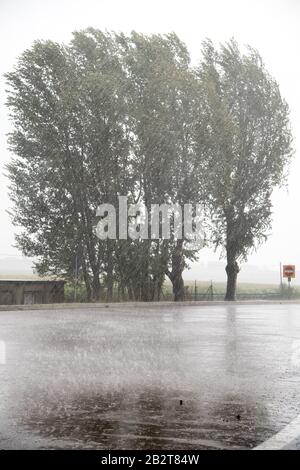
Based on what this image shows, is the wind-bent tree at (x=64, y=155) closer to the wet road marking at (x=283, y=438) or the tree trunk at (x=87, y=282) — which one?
the tree trunk at (x=87, y=282)

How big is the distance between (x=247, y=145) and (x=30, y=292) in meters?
15.4

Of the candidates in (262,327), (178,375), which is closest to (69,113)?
(262,327)

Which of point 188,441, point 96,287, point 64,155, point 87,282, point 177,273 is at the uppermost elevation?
point 64,155

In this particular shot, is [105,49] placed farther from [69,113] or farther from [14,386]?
[14,386]

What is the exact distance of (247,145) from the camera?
4188 cm

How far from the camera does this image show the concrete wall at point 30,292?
32.6 meters

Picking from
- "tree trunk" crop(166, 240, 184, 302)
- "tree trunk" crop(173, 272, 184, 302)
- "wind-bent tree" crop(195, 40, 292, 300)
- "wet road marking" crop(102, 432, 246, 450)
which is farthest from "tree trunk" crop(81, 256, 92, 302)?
"wet road marking" crop(102, 432, 246, 450)

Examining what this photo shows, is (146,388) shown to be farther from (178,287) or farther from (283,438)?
(178,287)

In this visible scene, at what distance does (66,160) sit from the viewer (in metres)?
34.8

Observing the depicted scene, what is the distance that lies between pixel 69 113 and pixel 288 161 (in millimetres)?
14538

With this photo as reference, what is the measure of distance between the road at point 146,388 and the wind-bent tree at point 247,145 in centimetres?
2363

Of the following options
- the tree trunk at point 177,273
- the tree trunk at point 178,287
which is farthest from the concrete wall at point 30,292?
the tree trunk at point 178,287

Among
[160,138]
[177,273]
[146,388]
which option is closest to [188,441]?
[146,388]

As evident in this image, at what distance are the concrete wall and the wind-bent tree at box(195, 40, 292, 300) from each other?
32.5 feet
